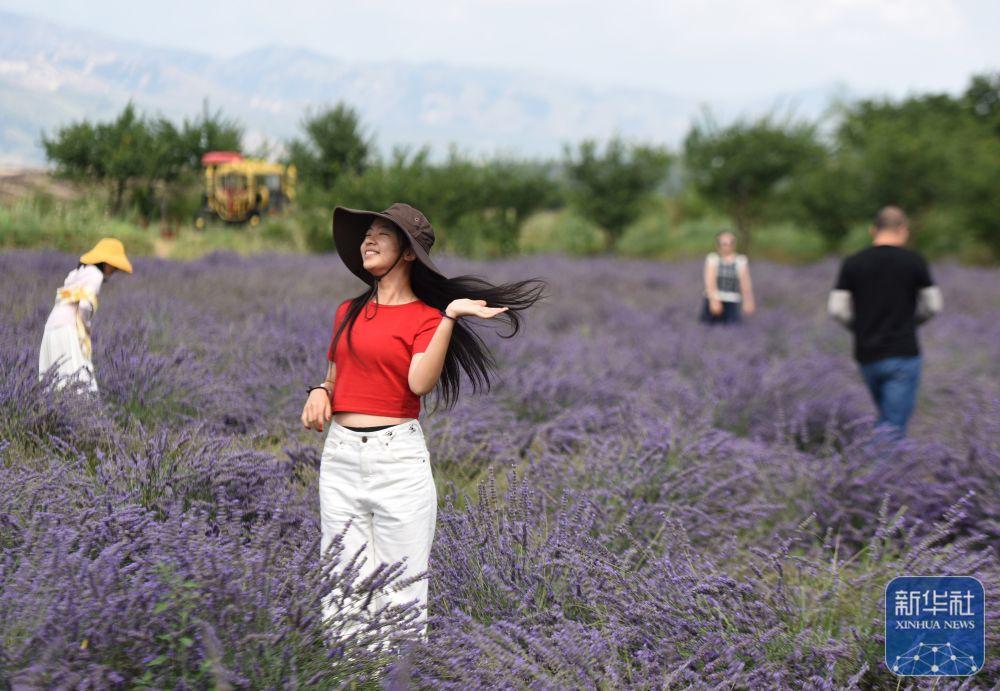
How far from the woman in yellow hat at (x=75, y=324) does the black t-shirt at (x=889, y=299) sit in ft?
13.4

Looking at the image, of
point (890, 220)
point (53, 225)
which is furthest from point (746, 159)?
point (53, 225)

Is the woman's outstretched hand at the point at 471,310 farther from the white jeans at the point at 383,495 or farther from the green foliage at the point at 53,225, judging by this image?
the green foliage at the point at 53,225

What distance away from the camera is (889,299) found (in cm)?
504

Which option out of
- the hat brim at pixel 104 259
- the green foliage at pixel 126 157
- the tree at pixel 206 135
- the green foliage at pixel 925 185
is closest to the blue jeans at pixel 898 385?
the hat brim at pixel 104 259

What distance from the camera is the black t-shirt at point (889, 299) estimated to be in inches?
198

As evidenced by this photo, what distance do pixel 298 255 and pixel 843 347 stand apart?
6.39 m

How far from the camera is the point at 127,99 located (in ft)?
20.5

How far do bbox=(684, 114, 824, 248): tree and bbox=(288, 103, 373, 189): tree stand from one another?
28.5 feet

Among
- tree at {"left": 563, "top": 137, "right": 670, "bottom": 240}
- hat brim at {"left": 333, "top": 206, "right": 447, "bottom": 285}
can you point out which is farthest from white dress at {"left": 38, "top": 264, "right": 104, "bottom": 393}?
tree at {"left": 563, "top": 137, "right": 670, "bottom": 240}

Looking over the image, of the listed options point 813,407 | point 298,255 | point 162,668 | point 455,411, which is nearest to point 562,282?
point 298,255

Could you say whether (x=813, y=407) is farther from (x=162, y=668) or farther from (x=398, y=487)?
(x=162, y=668)

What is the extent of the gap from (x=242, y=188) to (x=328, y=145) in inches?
160

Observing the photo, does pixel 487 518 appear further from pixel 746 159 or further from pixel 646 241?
pixel 646 241

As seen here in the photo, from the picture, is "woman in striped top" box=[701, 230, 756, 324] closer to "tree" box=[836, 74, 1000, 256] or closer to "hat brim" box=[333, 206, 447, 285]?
"hat brim" box=[333, 206, 447, 285]
